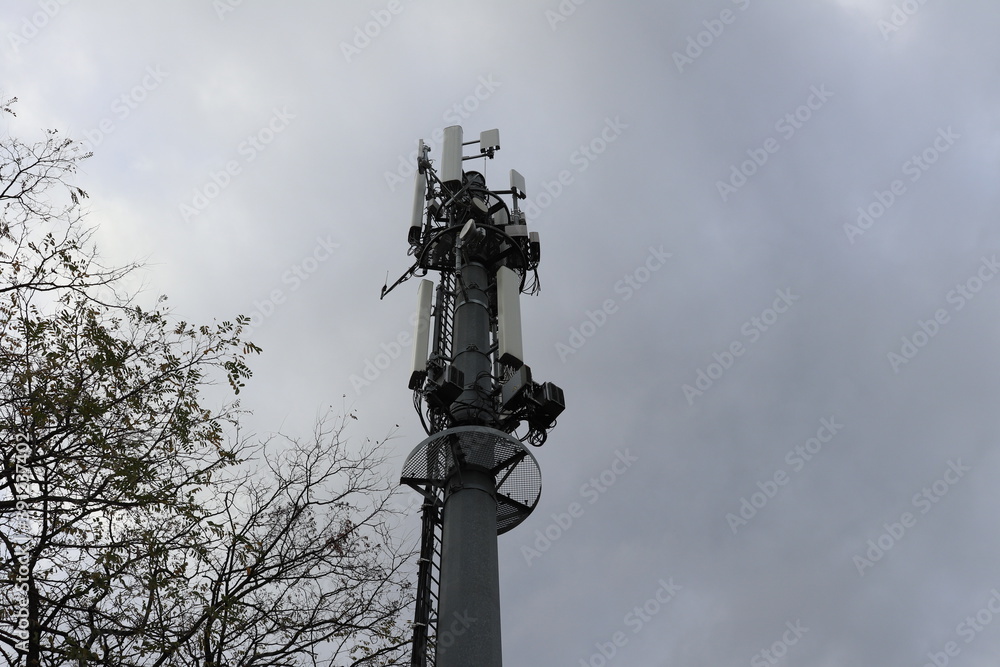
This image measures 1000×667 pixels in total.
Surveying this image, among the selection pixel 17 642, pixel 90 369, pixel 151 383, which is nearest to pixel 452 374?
pixel 151 383

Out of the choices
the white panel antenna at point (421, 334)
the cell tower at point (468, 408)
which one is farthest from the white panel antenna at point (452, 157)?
the white panel antenna at point (421, 334)

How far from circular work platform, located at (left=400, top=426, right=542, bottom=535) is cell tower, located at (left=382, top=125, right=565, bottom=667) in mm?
22

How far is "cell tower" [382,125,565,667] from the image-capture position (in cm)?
1252

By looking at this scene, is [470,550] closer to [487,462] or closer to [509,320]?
[487,462]

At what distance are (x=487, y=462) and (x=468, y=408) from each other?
4.72 ft

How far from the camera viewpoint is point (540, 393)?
14.8 m

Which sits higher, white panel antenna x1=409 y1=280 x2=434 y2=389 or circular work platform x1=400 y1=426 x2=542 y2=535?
white panel antenna x1=409 y1=280 x2=434 y2=389

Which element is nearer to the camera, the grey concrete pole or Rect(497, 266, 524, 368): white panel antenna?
the grey concrete pole

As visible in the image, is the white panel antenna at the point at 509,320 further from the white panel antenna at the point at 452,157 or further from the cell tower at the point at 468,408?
the white panel antenna at the point at 452,157

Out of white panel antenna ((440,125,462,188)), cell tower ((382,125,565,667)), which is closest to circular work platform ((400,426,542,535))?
cell tower ((382,125,565,667))

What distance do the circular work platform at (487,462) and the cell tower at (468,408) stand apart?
22mm

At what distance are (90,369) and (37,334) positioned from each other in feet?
3.45

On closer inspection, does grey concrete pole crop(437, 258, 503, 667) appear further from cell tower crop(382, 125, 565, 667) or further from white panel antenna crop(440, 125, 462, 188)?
white panel antenna crop(440, 125, 462, 188)

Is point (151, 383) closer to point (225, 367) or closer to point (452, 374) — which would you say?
point (225, 367)
